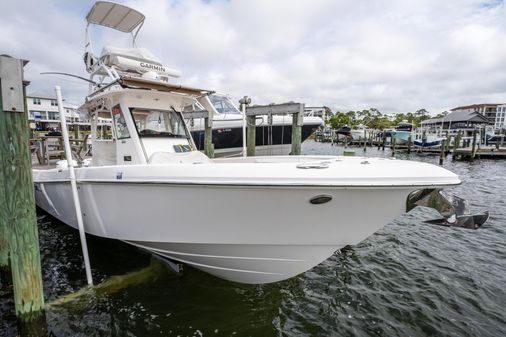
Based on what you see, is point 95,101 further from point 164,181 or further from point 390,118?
point 390,118

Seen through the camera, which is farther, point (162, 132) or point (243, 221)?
point (162, 132)

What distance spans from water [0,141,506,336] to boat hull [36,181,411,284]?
520mm

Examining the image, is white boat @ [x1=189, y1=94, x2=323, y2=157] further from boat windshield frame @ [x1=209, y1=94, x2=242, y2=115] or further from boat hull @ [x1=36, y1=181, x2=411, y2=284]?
boat hull @ [x1=36, y1=181, x2=411, y2=284]

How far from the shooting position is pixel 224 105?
1376 cm

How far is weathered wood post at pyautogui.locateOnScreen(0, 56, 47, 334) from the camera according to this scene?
275 centimetres

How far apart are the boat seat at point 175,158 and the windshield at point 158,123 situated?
522 millimetres

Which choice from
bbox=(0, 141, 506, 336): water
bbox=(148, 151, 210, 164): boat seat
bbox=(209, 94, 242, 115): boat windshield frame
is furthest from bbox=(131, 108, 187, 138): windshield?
bbox=(209, 94, 242, 115): boat windshield frame

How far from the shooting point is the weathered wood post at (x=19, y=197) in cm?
275

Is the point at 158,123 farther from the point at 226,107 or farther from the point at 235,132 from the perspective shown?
the point at 226,107

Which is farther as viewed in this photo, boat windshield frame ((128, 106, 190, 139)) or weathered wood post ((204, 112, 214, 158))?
weathered wood post ((204, 112, 214, 158))

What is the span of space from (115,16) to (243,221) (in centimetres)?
539

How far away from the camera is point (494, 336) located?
3.24 metres

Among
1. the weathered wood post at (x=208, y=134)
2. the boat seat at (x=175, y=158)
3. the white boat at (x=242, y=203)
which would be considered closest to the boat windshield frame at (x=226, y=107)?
the weathered wood post at (x=208, y=134)

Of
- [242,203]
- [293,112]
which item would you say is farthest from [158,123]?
[293,112]
